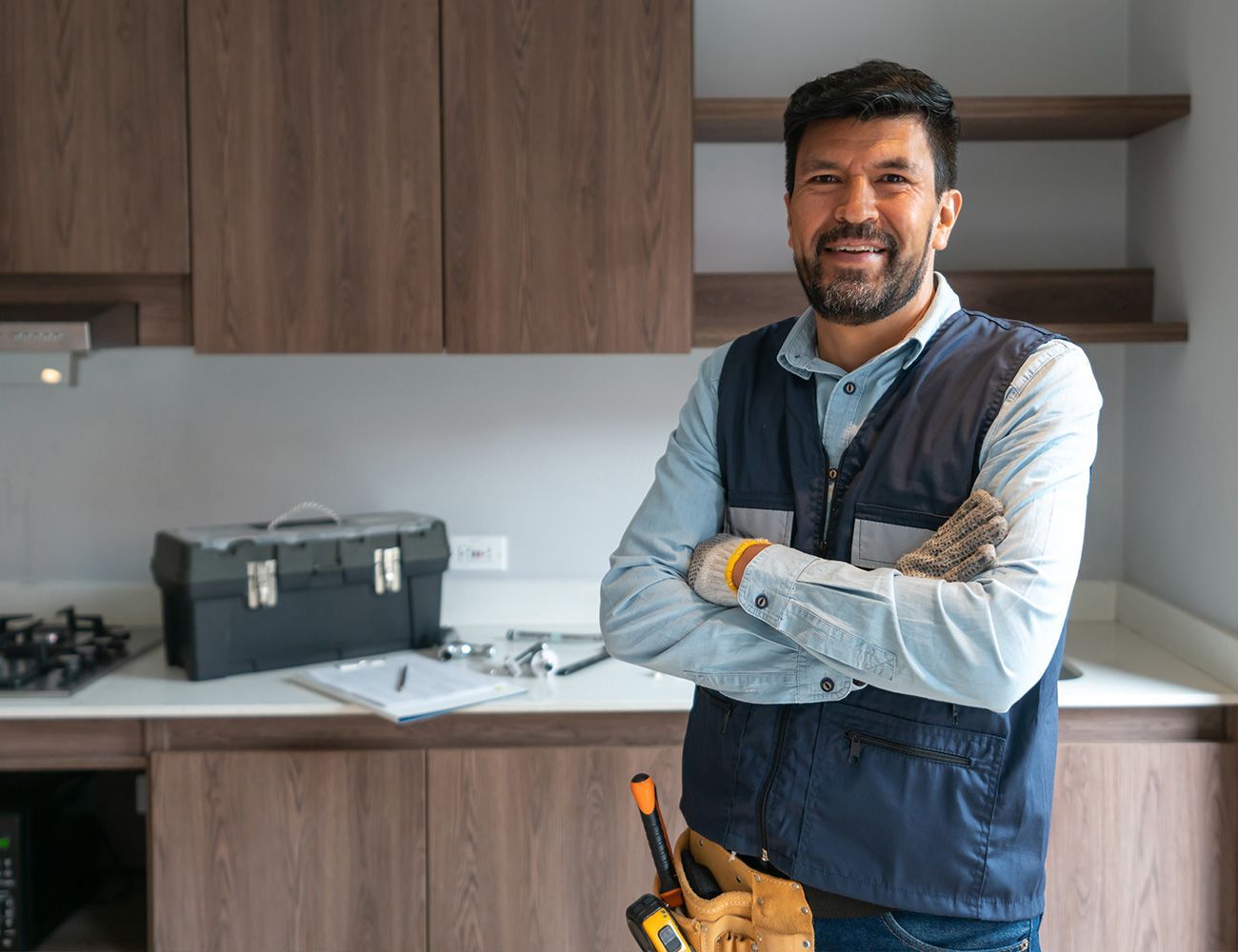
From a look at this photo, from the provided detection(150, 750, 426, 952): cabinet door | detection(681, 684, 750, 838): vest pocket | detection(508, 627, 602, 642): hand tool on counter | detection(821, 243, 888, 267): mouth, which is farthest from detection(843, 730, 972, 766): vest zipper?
detection(508, 627, 602, 642): hand tool on counter

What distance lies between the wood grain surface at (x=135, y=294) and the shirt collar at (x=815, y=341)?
4.78 ft

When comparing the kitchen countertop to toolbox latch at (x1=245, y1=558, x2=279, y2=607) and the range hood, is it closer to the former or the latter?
toolbox latch at (x1=245, y1=558, x2=279, y2=607)

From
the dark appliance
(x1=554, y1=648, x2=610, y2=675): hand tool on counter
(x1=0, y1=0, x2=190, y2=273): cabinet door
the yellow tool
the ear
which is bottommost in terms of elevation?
the dark appliance

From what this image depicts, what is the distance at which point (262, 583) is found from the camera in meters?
2.43

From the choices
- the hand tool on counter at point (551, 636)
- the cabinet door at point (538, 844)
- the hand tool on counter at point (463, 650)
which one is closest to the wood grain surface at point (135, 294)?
the hand tool on counter at point (463, 650)

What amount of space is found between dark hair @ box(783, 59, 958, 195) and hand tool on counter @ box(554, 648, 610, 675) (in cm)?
125

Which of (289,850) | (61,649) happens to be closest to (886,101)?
(289,850)

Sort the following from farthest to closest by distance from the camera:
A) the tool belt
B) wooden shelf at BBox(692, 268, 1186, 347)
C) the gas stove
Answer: wooden shelf at BBox(692, 268, 1186, 347)
the gas stove
the tool belt

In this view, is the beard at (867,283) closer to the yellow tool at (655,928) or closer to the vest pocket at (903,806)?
the vest pocket at (903,806)

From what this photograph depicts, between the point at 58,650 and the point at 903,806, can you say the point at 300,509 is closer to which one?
the point at 58,650

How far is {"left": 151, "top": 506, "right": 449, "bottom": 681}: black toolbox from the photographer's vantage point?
2.38m

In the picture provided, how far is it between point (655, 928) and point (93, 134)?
1.89m

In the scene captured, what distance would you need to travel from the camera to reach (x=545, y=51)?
2.37 m

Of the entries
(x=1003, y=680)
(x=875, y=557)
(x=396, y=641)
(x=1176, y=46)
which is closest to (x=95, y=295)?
(x=396, y=641)
